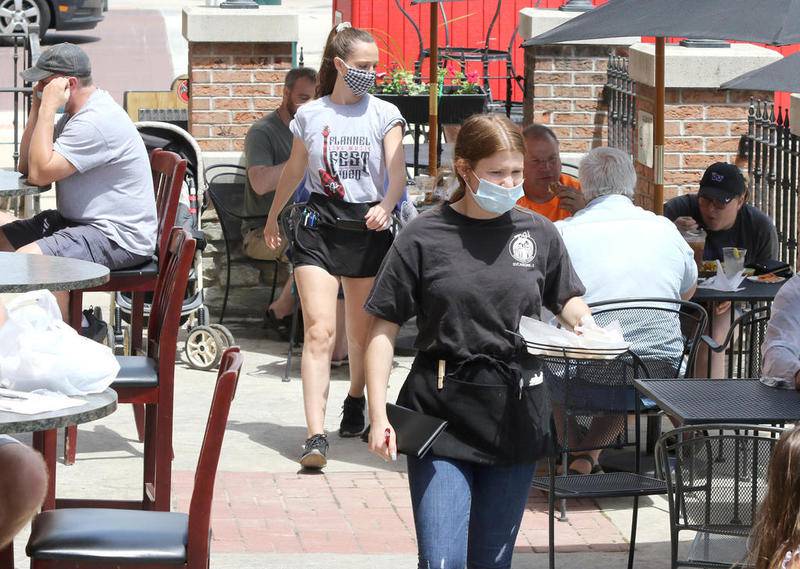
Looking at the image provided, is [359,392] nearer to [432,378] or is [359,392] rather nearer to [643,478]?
[643,478]

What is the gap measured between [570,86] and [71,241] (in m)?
4.63

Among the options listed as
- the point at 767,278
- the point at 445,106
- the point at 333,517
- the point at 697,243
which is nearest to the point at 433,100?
the point at 445,106

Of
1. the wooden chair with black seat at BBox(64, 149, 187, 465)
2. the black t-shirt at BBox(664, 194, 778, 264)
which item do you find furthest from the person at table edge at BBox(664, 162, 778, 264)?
the wooden chair with black seat at BBox(64, 149, 187, 465)

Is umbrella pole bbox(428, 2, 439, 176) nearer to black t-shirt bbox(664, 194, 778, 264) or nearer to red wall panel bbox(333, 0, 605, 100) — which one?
black t-shirt bbox(664, 194, 778, 264)

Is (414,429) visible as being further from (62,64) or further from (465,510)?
(62,64)

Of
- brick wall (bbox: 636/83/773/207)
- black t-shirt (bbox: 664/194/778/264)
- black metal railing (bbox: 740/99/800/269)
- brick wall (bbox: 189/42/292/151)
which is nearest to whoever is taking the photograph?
black t-shirt (bbox: 664/194/778/264)

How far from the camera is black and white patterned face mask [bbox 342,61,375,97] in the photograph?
6613mm

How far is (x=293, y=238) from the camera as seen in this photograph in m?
6.70

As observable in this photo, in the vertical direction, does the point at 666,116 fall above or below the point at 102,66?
below

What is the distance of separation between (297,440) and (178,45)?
67.4 feet

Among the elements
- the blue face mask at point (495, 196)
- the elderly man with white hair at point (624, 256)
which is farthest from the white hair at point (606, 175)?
the blue face mask at point (495, 196)

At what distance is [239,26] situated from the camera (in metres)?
9.34

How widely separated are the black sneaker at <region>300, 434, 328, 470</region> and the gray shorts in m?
1.17

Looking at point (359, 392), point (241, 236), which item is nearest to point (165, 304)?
point (359, 392)
